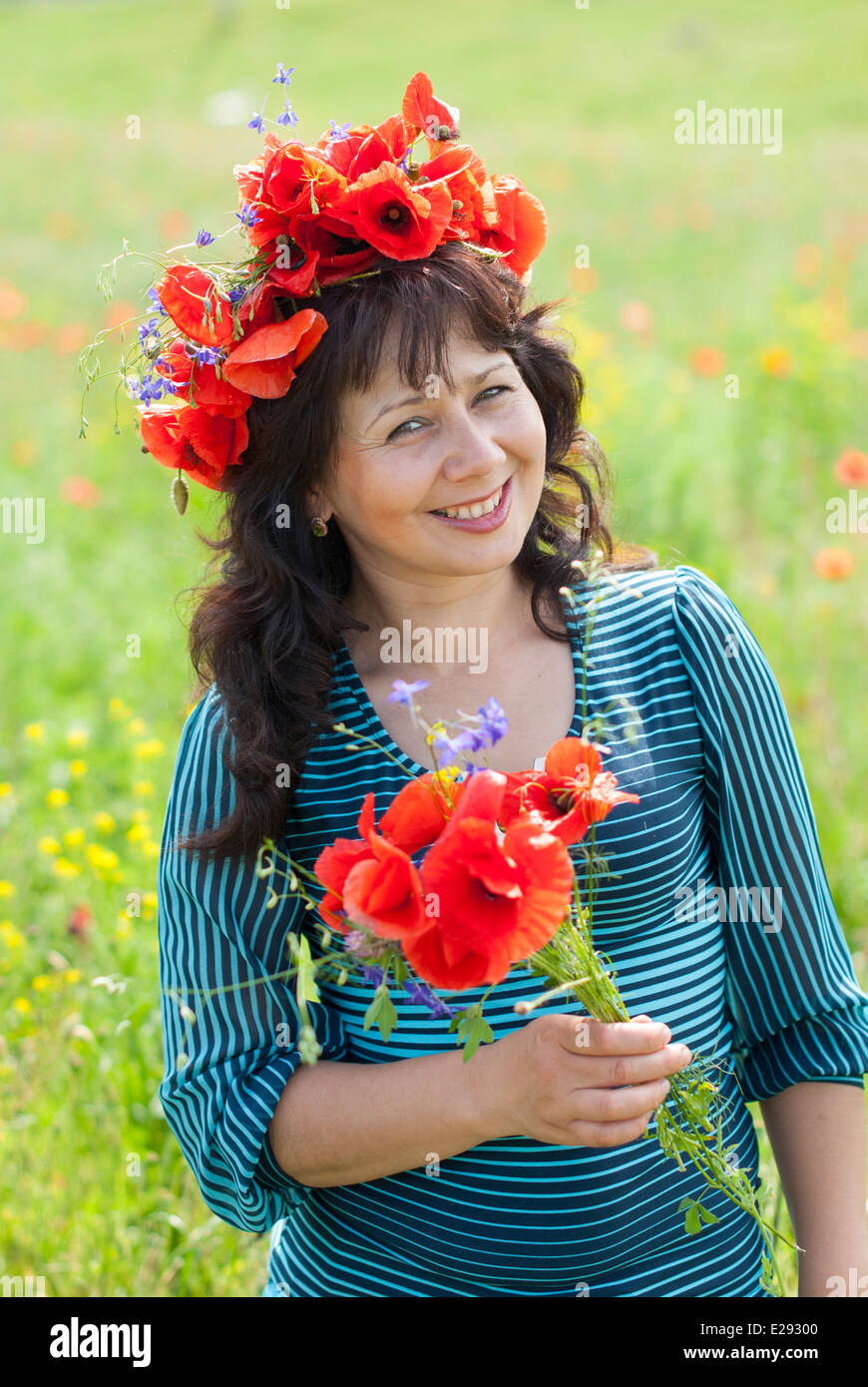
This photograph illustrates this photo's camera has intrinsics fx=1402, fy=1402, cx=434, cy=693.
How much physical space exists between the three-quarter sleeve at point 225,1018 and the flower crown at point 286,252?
1.39ft

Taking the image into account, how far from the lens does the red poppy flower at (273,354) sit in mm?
1720

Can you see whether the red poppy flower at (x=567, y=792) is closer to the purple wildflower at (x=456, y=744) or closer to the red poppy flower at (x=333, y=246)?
the purple wildflower at (x=456, y=744)

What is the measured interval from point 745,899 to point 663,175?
1042cm

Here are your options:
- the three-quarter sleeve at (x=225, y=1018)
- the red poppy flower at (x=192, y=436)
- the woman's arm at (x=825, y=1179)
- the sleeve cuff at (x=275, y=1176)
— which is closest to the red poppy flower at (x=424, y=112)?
the red poppy flower at (x=192, y=436)

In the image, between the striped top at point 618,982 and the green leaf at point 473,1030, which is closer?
the green leaf at point 473,1030

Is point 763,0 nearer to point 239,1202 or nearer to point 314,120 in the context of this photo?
point 314,120

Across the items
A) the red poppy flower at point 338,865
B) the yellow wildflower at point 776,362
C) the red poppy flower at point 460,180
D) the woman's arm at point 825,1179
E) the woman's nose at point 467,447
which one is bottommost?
the woman's arm at point 825,1179

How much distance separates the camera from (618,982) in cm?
180

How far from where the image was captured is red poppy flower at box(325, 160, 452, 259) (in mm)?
1697

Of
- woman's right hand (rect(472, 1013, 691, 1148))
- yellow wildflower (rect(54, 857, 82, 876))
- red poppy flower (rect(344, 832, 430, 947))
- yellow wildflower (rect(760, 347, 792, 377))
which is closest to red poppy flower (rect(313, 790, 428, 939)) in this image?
red poppy flower (rect(344, 832, 430, 947))

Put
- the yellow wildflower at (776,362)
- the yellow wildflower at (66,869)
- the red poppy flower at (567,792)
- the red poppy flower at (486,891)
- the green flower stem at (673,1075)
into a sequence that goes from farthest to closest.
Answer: the yellow wildflower at (776,362)
the yellow wildflower at (66,869)
the green flower stem at (673,1075)
the red poppy flower at (567,792)
the red poppy flower at (486,891)

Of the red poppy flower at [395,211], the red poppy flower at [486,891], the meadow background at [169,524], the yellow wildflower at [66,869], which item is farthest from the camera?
the yellow wildflower at [66,869]

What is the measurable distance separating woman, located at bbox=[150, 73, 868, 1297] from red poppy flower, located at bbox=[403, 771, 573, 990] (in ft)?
1.56

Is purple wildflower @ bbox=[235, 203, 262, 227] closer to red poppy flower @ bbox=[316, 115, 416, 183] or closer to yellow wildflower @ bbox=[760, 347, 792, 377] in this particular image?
red poppy flower @ bbox=[316, 115, 416, 183]
